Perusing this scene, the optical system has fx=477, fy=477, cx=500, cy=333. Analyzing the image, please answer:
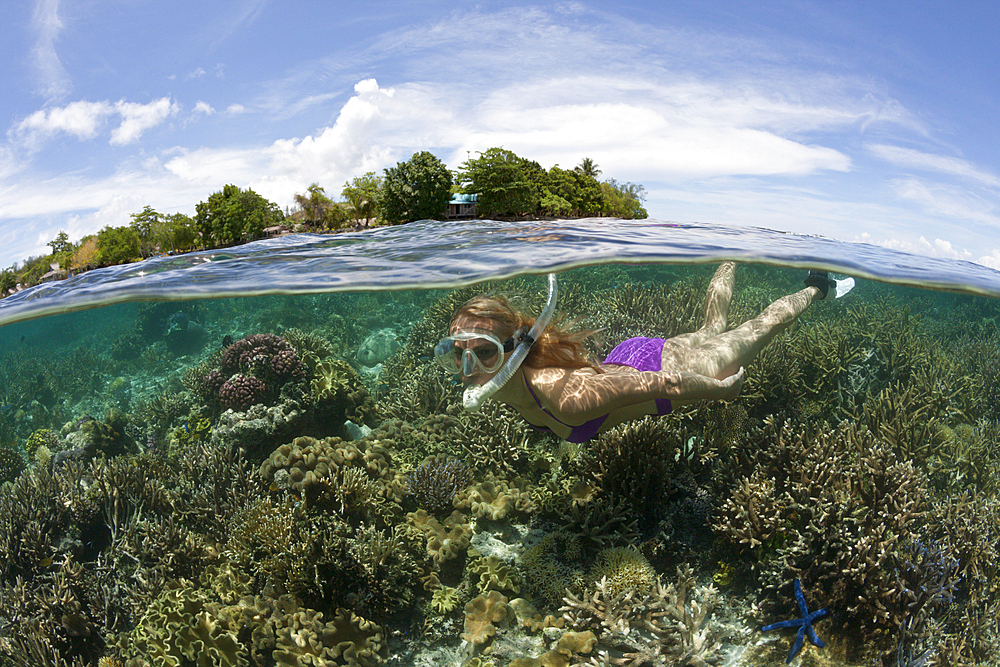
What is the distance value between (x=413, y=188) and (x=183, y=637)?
45.1 metres

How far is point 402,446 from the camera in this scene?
249 inches

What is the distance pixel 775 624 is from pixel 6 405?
45.1 ft

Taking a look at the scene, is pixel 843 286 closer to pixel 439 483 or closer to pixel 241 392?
pixel 439 483

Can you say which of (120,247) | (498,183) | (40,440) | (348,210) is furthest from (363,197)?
(40,440)

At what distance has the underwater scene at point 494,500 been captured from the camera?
393cm

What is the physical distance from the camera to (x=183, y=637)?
4324 millimetres

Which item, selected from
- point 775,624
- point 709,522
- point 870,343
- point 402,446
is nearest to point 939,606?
point 775,624

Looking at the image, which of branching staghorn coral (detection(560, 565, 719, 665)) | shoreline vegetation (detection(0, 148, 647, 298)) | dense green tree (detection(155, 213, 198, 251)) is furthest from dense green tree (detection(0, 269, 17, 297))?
branching staghorn coral (detection(560, 565, 719, 665))

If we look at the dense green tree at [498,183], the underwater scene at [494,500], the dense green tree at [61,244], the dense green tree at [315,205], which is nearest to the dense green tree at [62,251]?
the dense green tree at [61,244]

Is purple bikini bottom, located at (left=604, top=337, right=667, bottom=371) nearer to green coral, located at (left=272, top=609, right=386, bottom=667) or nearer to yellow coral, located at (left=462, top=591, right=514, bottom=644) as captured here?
yellow coral, located at (left=462, top=591, right=514, bottom=644)

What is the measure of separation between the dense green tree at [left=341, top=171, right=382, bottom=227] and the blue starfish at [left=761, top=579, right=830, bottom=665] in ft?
161

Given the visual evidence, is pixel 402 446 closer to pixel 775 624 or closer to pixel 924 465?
pixel 775 624

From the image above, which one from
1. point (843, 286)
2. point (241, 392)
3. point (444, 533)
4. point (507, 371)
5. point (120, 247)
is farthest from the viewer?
point (120, 247)

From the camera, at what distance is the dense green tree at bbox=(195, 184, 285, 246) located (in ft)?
157
